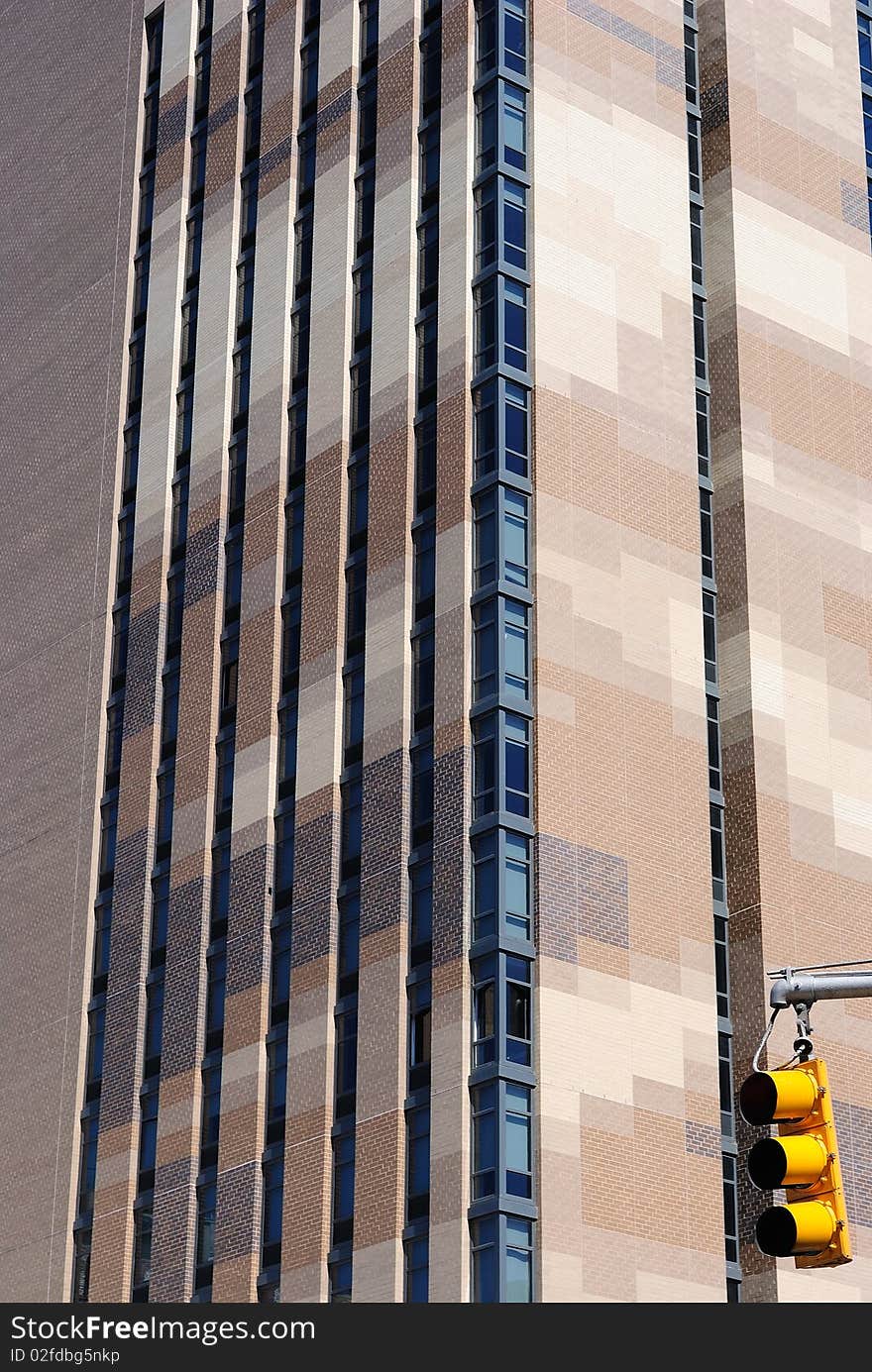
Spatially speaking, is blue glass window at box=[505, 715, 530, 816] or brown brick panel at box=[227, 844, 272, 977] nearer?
blue glass window at box=[505, 715, 530, 816]

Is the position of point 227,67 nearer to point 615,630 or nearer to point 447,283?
point 447,283

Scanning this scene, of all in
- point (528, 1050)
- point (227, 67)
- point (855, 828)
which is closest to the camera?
point (528, 1050)

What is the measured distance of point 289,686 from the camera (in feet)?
218

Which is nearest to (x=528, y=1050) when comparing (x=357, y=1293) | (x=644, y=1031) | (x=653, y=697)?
(x=644, y=1031)

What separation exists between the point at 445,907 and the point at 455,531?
10743 mm

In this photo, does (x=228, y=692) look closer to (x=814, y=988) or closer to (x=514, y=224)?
(x=514, y=224)

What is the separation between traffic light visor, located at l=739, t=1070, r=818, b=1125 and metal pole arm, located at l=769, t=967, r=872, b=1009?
577mm

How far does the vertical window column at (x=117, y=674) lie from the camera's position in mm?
67250

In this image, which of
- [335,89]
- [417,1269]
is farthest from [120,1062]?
[335,89]

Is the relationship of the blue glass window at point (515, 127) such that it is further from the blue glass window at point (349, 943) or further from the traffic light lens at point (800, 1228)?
the traffic light lens at point (800, 1228)

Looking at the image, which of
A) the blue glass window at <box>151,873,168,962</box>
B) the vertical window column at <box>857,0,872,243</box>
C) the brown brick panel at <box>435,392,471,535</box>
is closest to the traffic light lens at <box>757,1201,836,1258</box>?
the brown brick panel at <box>435,392,471,535</box>

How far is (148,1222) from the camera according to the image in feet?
210

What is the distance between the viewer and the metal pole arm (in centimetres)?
1634

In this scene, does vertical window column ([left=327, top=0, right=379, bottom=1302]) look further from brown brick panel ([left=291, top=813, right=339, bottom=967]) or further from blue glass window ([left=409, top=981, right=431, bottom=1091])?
blue glass window ([left=409, top=981, right=431, bottom=1091])
